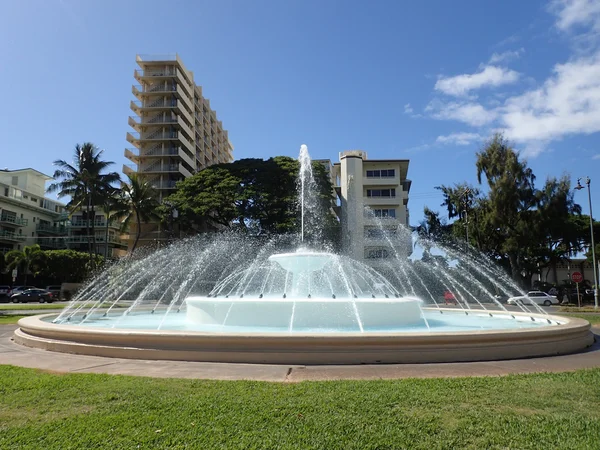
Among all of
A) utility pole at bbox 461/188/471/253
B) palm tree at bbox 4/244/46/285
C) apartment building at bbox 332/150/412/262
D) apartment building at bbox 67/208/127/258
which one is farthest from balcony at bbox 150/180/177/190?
utility pole at bbox 461/188/471/253

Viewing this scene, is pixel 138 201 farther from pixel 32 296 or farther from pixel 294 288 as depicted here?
pixel 294 288

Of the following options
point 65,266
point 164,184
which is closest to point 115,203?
point 65,266

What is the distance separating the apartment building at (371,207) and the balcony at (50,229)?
1857 inches

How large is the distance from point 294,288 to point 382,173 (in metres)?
50.3

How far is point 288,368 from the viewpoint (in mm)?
7410

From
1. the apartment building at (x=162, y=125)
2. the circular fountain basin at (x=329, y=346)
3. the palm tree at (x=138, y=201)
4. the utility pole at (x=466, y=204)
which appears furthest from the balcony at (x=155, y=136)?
the circular fountain basin at (x=329, y=346)

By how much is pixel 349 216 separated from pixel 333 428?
2207 inches

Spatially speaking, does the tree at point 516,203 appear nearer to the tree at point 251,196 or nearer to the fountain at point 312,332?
the tree at point 251,196

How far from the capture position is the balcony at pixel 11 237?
6175 cm

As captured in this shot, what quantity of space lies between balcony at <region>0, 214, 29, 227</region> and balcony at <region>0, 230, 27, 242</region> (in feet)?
4.26

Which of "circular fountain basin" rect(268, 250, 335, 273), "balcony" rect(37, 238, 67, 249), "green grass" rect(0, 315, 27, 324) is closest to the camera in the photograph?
"circular fountain basin" rect(268, 250, 335, 273)

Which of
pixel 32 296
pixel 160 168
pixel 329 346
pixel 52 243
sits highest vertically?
pixel 160 168

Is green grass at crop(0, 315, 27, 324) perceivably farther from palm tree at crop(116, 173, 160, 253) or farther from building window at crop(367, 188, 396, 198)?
building window at crop(367, 188, 396, 198)

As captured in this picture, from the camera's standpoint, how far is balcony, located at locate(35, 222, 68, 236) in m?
71.1
